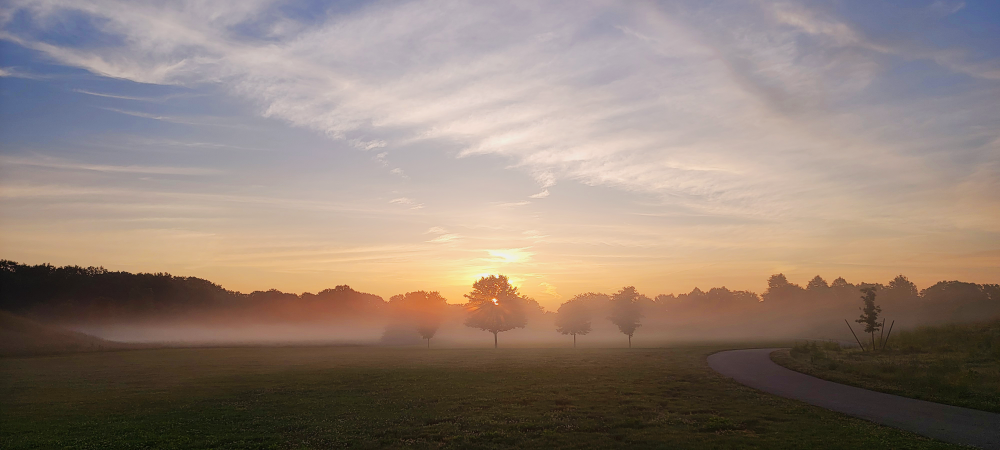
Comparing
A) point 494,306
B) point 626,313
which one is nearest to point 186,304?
point 494,306

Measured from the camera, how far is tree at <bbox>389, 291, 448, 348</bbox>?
356ft

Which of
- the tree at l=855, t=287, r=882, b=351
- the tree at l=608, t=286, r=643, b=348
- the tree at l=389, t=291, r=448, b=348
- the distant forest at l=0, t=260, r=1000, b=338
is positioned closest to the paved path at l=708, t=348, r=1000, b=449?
the tree at l=855, t=287, r=882, b=351

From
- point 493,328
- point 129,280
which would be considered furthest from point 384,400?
point 129,280

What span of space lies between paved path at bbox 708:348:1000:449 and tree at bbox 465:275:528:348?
69.1 meters

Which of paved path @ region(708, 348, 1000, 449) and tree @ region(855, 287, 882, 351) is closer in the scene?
paved path @ region(708, 348, 1000, 449)

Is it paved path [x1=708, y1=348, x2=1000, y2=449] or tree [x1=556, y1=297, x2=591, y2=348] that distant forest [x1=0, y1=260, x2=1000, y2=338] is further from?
paved path [x1=708, y1=348, x2=1000, y2=449]

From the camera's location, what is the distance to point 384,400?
2586 centimetres

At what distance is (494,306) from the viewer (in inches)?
3989

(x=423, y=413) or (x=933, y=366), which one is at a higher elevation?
(x=933, y=366)

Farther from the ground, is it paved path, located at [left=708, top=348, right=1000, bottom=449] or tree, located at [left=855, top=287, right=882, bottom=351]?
tree, located at [left=855, top=287, right=882, bottom=351]

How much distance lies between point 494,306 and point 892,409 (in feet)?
272

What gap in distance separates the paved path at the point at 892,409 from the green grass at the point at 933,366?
1298 mm

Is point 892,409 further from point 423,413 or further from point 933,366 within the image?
point 423,413

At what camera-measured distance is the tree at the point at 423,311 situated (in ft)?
356
